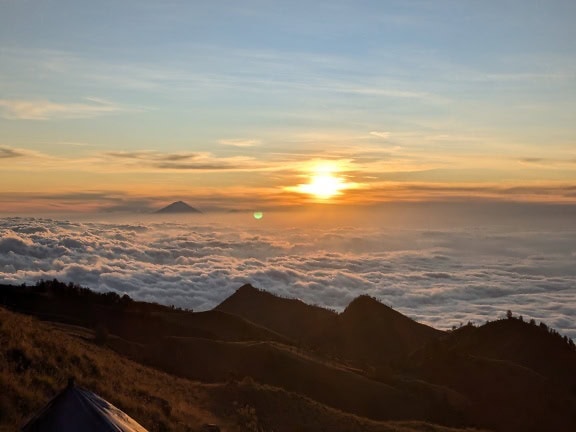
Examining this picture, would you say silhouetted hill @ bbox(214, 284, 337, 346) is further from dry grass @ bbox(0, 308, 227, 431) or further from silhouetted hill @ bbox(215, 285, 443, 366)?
dry grass @ bbox(0, 308, 227, 431)

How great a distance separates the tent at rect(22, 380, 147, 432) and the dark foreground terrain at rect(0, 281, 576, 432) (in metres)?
4.74

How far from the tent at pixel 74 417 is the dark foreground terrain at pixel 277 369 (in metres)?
4.74

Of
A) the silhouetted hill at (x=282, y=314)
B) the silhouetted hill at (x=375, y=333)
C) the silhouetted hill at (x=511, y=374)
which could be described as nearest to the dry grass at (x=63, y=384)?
the silhouetted hill at (x=511, y=374)

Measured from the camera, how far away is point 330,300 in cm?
18338

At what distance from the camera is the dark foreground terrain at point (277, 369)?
75.9 feet

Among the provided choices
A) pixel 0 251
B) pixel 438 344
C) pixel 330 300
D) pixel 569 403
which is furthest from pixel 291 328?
pixel 0 251

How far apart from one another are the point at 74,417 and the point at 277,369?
126 feet

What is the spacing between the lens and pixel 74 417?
11.8 metres

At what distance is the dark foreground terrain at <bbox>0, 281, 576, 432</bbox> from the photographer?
23136 mm

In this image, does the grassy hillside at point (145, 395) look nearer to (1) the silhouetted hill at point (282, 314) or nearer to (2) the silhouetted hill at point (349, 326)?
(2) the silhouetted hill at point (349, 326)

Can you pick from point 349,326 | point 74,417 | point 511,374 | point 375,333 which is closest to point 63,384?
point 74,417

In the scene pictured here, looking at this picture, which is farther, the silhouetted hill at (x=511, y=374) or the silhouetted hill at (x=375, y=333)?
the silhouetted hill at (x=375, y=333)

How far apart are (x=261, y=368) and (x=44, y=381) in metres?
30.8

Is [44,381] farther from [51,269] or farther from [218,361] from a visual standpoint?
[51,269]
